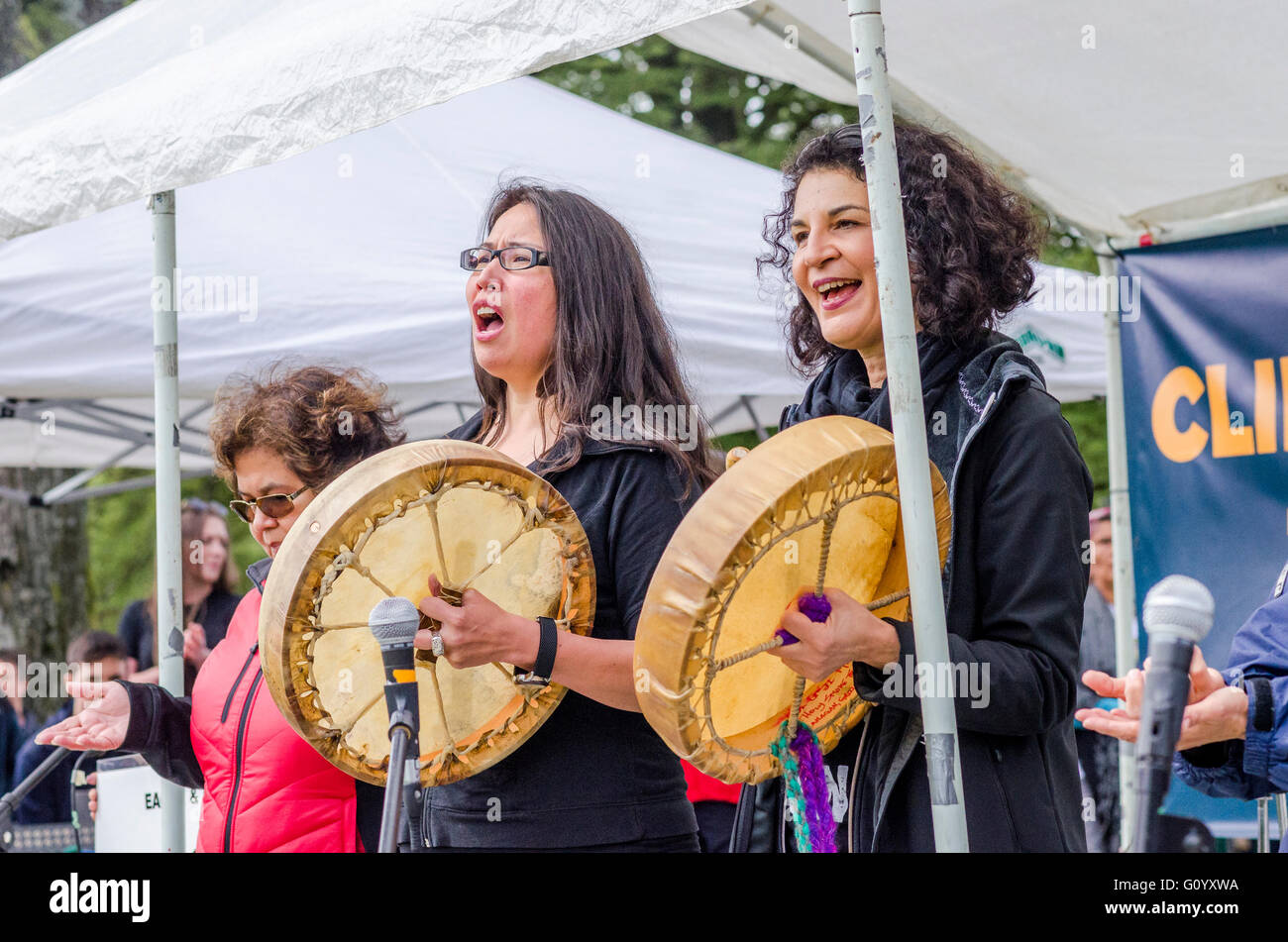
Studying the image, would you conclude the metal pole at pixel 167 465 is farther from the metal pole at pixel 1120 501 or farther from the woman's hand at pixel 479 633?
the metal pole at pixel 1120 501

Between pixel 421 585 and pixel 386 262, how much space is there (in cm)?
328

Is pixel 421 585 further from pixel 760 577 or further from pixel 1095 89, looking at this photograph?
pixel 1095 89

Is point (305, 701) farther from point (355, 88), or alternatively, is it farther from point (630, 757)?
point (355, 88)

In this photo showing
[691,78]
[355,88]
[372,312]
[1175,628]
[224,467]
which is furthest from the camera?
[691,78]

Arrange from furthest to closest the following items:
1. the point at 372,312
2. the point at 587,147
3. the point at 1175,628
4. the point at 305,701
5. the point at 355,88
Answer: the point at 587,147 → the point at 372,312 → the point at 355,88 → the point at 305,701 → the point at 1175,628

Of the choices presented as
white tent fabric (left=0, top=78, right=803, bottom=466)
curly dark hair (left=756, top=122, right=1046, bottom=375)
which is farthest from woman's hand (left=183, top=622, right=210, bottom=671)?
curly dark hair (left=756, top=122, right=1046, bottom=375)

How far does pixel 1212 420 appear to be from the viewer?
3930mm

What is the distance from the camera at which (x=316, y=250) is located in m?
4.97

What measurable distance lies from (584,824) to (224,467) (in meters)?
1.20

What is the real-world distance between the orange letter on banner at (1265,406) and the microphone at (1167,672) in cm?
290

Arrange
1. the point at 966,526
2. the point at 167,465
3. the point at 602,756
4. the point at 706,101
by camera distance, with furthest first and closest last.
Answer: the point at 706,101 → the point at 167,465 → the point at 602,756 → the point at 966,526

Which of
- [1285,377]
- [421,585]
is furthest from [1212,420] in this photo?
[421,585]
